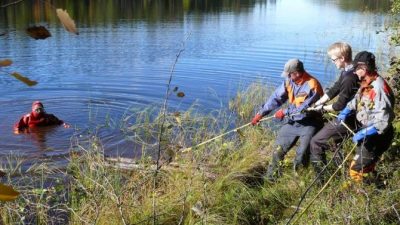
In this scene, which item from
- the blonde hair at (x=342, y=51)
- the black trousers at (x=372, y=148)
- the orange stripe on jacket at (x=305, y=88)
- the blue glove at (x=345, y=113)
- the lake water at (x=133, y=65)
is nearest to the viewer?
the black trousers at (x=372, y=148)

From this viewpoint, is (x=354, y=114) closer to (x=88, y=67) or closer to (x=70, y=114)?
(x=70, y=114)

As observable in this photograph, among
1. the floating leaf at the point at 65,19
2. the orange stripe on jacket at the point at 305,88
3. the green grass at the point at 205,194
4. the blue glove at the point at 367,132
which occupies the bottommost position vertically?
the green grass at the point at 205,194

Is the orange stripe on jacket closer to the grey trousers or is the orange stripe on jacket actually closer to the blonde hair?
the grey trousers

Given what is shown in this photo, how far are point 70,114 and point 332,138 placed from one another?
7.76 metres

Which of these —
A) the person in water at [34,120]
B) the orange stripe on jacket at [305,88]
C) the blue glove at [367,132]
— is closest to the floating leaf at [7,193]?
the blue glove at [367,132]

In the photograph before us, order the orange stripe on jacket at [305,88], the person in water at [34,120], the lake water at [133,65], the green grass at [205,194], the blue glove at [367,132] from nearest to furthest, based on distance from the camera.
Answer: the green grass at [205,194]
the blue glove at [367,132]
the orange stripe on jacket at [305,88]
the person in water at [34,120]
the lake water at [133,65]

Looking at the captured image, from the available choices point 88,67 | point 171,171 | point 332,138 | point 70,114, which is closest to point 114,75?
point 88,67

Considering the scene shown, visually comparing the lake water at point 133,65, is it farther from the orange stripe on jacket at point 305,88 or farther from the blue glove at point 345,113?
the blue glove at point 345,113

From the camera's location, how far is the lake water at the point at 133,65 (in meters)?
10.9

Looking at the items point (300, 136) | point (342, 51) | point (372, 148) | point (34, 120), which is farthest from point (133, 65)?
point (372, 148)

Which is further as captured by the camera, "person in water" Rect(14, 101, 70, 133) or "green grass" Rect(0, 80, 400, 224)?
"person in water" Rect(14, 101, 70, 133)

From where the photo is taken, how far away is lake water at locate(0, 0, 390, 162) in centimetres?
1090

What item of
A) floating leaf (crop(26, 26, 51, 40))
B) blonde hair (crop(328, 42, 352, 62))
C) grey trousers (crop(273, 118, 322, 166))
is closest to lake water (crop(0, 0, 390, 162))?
grey trousers (crop(273, 118, 322, 166))

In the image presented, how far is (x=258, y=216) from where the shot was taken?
4.85 metres
